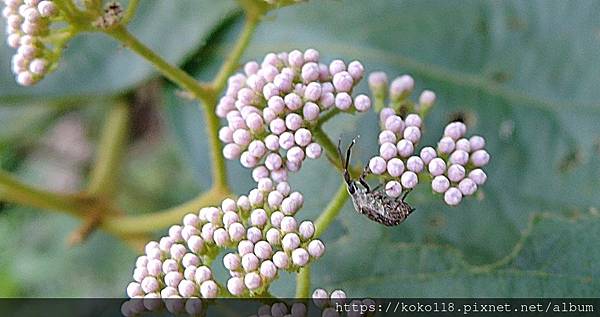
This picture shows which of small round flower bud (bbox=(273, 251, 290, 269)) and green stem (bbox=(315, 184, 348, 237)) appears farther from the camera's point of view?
green stem (bbox=(315, 184, 348, 237))

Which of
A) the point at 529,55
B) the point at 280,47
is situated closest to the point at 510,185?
the point at 529,55

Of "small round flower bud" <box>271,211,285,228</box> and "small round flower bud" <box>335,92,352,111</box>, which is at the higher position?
"small round flower bud" <box>335,92,352,111</box>

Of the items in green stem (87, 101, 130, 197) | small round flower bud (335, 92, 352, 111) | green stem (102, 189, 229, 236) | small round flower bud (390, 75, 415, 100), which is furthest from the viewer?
green stem (87, 101, 130, 197)

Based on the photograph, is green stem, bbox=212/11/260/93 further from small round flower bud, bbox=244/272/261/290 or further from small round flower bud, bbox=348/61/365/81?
small round flower bud, bbox=244/272/261/290

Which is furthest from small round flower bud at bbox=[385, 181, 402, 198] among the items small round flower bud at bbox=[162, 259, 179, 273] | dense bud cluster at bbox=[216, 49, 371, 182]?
small round flower bud at bbox=[162, 259, 179, 273]

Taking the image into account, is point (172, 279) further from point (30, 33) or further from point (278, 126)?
point (30, 33)

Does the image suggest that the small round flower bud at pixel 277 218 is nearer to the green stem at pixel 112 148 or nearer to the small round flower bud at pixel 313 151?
the small round flower bud at pixel 313 151

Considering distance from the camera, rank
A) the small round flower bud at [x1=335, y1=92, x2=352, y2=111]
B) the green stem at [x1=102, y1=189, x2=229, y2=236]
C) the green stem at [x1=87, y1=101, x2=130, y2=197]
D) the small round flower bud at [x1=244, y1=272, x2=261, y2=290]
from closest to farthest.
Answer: the small round flower bud at [x1=244, y1=272, x2=261, y2=290] < the small round flower bud at [x1=335, y1=92, x2=352, y2=111] < the green stem at [x1=102, y1=189, x2=229, y2=236] < the green stem at [x1=87, y1=101, x2=130, y2=197]
